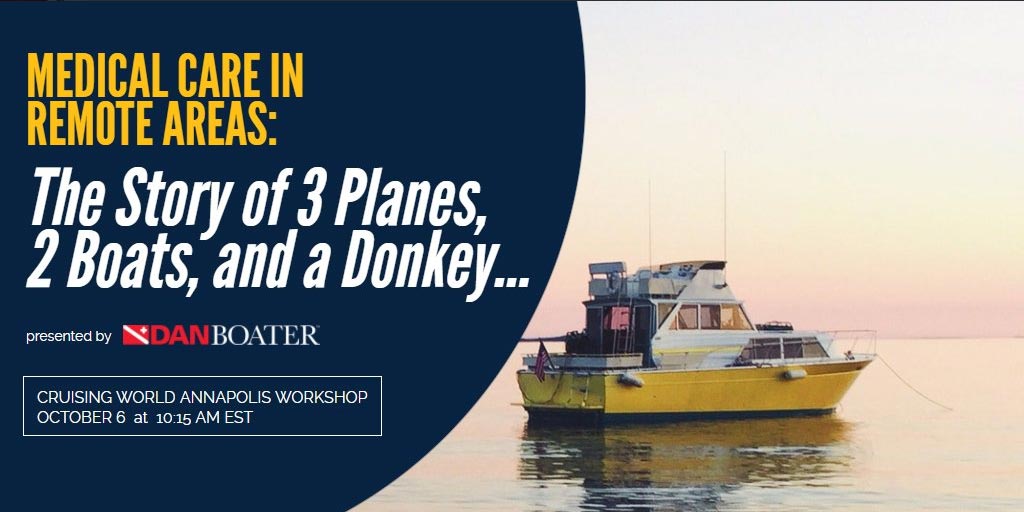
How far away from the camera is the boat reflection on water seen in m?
30.1

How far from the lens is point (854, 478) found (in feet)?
109

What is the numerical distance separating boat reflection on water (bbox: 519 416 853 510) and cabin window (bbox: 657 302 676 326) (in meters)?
3.27

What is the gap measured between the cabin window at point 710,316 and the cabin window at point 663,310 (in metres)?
1.05

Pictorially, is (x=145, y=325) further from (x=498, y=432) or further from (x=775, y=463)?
(x=498, y=432)

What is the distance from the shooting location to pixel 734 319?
1849 inches

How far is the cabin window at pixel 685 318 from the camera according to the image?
1806 inches

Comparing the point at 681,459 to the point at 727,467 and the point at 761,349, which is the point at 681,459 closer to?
the point at 727,467

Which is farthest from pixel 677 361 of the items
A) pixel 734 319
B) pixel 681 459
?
pixel 681 459

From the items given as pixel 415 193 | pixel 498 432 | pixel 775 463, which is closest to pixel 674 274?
pixel 498 432

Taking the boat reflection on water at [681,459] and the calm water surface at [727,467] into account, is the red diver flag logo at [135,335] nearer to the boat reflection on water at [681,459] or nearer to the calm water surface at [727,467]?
the calm water surface at [727,467]

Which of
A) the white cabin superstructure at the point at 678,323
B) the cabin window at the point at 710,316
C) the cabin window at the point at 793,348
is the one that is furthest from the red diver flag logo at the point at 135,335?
the cabin window at the point at 793,348

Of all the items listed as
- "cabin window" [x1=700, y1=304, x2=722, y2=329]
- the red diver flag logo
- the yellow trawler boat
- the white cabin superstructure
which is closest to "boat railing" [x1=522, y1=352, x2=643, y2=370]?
the yellow trawler boat

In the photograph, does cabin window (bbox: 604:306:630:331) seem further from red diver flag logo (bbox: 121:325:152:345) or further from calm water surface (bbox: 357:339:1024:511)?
red diver flag logo (bbox: 121:325:152:345)

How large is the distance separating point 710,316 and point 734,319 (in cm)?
88
